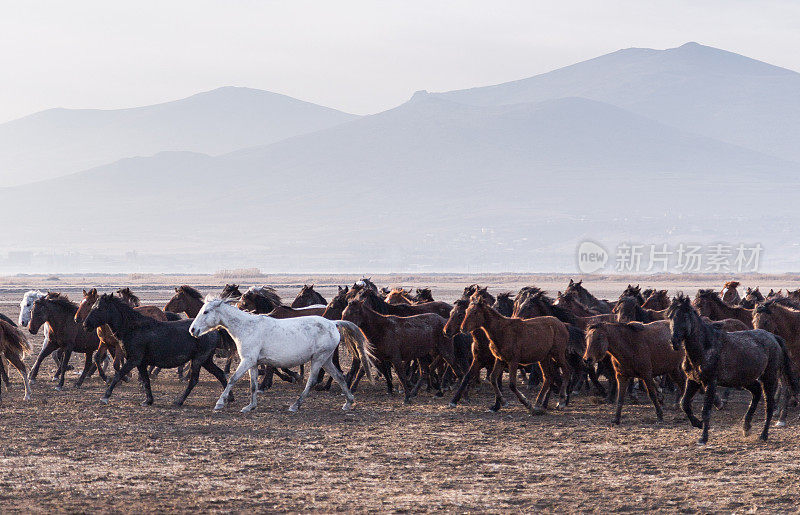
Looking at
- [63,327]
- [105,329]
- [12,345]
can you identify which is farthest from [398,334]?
[63,327]

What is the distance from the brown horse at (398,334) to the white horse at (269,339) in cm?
101

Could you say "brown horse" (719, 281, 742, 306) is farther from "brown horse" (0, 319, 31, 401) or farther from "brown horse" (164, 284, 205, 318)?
"brown horse" (0, 319, 31, 401)

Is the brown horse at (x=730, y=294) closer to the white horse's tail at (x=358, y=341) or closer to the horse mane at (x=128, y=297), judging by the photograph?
the white horse's tail at (x=358, y=341)

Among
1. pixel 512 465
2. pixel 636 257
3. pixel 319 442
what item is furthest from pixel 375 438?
pixel 636 257

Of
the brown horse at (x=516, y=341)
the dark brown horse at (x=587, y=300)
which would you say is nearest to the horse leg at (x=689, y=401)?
the brown horse at (x=516, y=341)

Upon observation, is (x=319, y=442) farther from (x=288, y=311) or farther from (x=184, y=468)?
(x=288, y=311)

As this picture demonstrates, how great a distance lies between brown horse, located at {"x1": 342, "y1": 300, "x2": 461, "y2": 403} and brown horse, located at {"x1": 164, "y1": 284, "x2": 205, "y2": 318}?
531 cm

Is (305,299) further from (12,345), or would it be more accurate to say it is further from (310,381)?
(12,345)

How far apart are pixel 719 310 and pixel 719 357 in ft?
19.2

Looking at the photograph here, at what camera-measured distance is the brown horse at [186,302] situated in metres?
20.2

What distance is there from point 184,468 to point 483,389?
27.1ft
